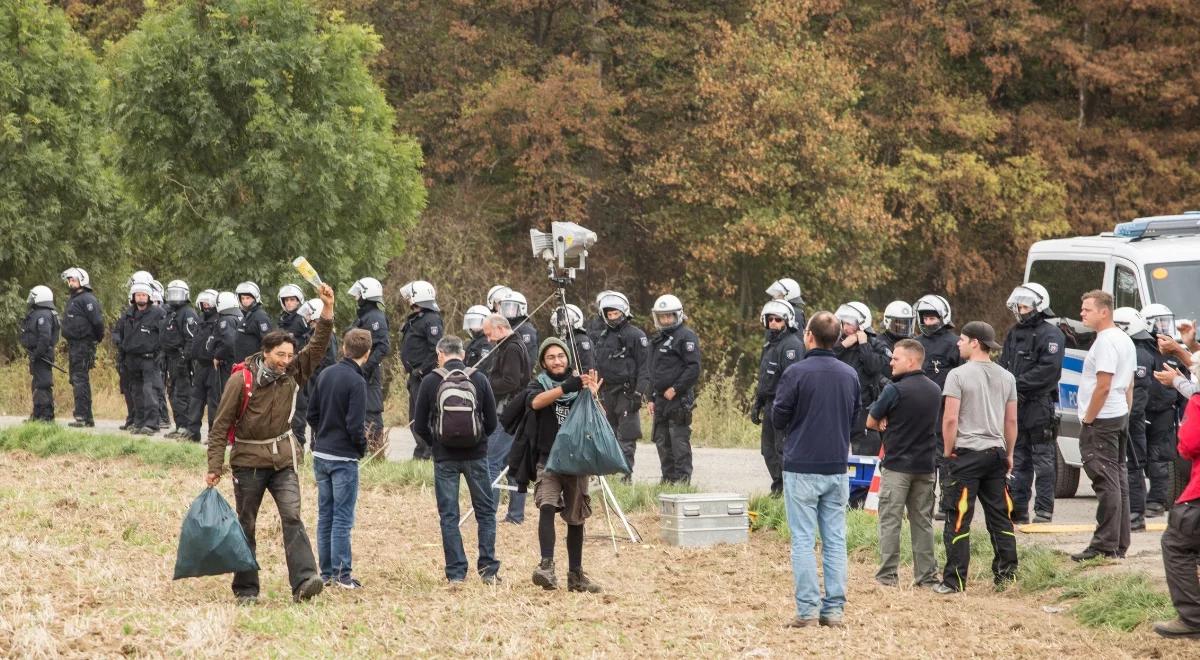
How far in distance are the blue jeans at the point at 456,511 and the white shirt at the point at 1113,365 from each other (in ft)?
14.8

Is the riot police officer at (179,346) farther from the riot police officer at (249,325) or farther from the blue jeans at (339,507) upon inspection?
→ the blue jeans at (339,507)

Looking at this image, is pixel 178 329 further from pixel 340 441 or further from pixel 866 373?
pixel 340 441

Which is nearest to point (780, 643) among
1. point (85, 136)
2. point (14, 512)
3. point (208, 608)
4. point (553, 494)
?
point (553, 494)

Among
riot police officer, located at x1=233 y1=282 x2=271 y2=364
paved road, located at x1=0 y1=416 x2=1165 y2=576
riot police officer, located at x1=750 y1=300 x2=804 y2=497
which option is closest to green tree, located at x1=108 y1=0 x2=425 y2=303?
paved road, located at x1=0 y1=416 x2=1165 y2=576

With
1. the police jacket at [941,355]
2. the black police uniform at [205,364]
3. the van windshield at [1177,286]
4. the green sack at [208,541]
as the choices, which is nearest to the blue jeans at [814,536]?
the green sack at [208,541]

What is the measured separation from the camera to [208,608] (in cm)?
1008

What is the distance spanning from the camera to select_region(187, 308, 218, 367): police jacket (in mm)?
19391

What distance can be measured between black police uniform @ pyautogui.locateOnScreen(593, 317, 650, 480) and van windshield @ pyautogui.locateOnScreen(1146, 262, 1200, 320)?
4.96 metres

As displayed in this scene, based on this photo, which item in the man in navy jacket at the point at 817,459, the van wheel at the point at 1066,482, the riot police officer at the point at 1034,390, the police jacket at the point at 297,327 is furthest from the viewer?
the police jacket at the point at 297,327

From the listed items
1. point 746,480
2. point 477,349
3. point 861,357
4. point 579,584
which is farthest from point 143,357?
point 579,584

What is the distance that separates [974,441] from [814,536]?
1937 mm

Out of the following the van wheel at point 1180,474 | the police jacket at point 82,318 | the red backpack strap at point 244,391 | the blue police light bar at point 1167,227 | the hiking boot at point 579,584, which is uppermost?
the blue police light bar at point 1167,227

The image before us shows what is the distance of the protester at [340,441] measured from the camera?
11.0 m

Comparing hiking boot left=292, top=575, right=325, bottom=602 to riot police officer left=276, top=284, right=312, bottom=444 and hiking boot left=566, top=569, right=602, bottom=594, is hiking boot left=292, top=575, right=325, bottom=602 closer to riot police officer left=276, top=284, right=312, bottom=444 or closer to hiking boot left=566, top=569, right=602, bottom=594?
hiking boot left=566, top=569, right=602, bottom=594
